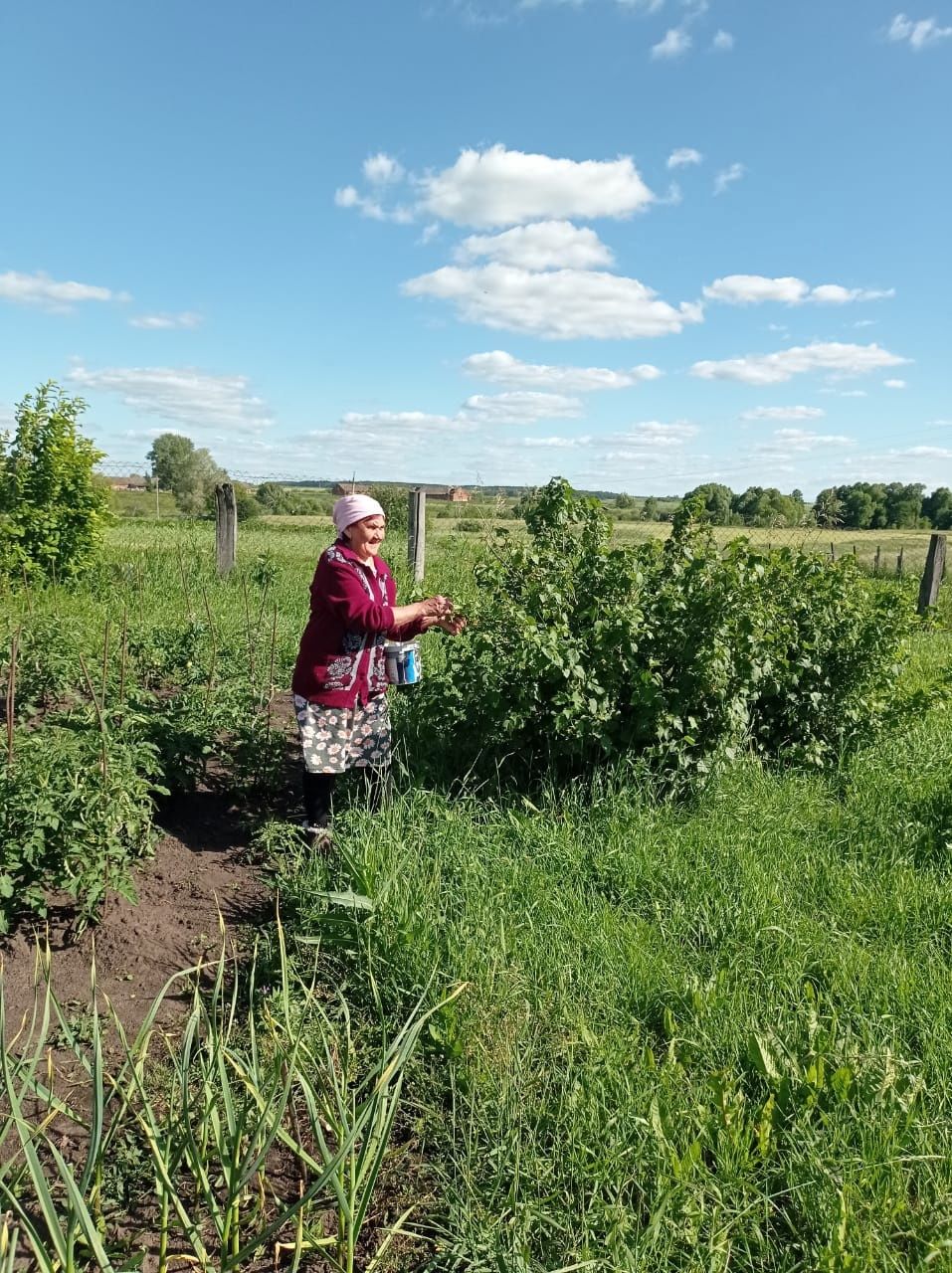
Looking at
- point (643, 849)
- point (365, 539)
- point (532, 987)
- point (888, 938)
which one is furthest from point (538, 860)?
point (365, 539)

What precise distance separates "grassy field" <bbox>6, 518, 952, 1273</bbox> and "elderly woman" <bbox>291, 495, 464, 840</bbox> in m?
0.30

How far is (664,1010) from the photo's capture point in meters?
2.89

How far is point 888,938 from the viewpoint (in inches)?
132

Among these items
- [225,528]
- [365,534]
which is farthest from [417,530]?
[365,534]

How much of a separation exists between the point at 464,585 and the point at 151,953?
21.2 ft

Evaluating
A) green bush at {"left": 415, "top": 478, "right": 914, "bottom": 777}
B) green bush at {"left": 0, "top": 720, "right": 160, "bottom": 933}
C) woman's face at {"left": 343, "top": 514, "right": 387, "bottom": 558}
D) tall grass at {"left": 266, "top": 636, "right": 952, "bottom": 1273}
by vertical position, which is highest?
woman's face at {"left": 343, "top": 514, "right": 387, "bottom": 558}

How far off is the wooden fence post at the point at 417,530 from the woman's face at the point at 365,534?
20.3 feet

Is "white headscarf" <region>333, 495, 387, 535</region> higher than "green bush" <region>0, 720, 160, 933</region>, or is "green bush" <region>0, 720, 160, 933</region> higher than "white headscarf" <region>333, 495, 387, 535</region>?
"white headscarf" <region>333, 495, 387, 535</region>

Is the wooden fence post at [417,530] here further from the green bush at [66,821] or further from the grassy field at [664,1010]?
the green bush at [66,821]

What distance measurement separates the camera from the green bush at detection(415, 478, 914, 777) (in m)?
4.38

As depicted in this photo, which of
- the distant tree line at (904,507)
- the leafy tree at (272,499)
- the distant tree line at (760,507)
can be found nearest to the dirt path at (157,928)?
the distant tree line at (760,507)

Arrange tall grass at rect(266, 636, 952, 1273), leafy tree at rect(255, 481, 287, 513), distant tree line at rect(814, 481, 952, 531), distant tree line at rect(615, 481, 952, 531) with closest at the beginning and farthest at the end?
tall grass at rect(266, 636, 952, 1273)
distant tree line at rect(615, 481, 952, 531)
distant tree line at rect(814, 481, 952, 531)
leafy tree at rect(255, 481, 287, 513)

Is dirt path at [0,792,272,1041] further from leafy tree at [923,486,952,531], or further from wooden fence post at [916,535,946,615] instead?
leafy tree at [923,486,952,531]

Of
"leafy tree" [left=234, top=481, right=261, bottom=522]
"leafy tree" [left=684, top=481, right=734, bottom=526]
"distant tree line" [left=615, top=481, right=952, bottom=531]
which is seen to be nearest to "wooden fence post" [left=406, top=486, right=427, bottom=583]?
"distant tree line" [left=615, top=481, right=952, bottom=531]
